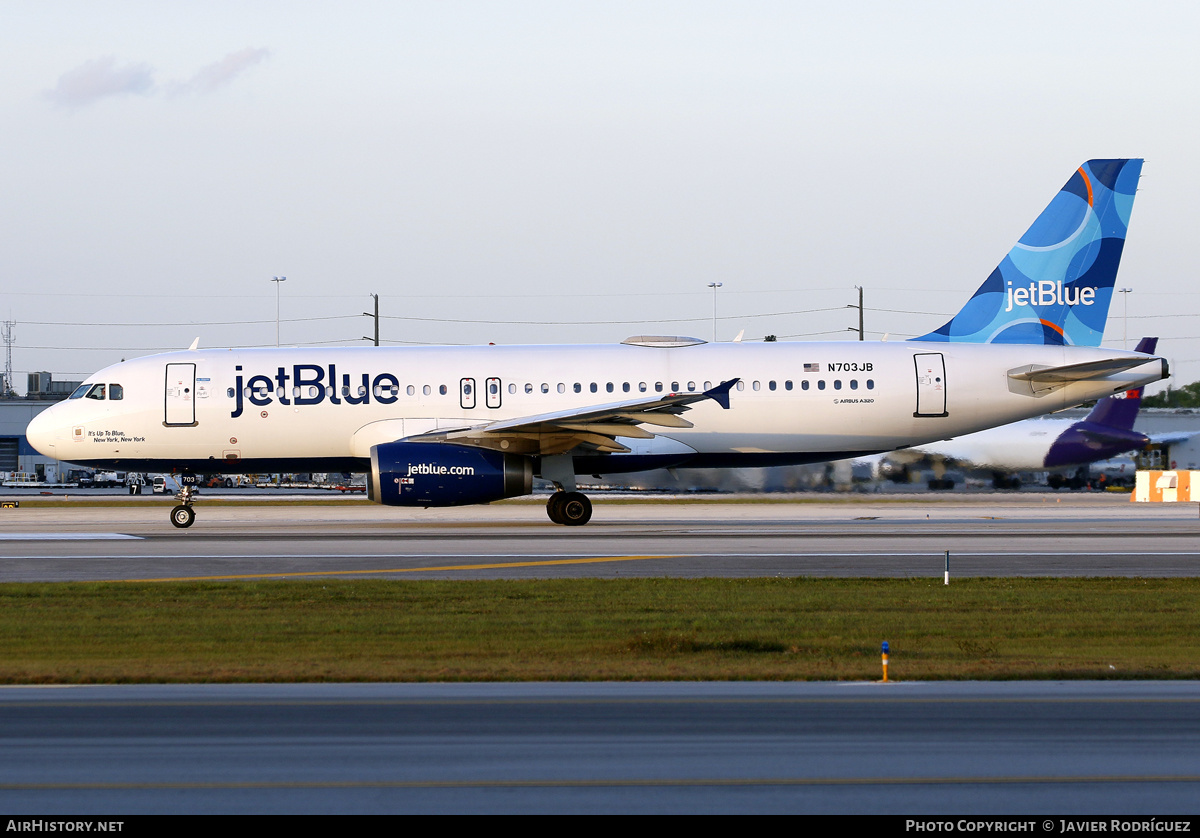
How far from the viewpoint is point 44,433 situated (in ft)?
96.8

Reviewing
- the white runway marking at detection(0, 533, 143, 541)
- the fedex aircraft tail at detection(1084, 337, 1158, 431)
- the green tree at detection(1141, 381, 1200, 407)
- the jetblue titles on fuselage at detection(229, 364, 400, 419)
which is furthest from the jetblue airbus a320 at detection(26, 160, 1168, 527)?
the green tree at detection(1141, 381, 1200, 407)

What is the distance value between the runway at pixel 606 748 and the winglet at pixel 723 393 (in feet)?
55.4

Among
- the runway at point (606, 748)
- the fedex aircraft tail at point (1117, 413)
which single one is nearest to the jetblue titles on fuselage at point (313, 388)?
the runway at point (606, 748)

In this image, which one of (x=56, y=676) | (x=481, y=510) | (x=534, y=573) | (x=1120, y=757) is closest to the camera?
(x=1120, y=757)

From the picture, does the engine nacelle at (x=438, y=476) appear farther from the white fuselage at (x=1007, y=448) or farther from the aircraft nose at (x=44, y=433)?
the white fuselage at (x=1007, y=448)

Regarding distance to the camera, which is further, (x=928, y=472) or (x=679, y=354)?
(x=928, y=472)

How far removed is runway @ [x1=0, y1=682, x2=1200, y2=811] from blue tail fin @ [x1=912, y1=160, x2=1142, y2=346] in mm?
22334

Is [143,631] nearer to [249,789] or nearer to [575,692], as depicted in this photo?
[575,692]

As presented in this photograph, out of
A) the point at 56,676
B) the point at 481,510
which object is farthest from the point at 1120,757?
the point at 481,510

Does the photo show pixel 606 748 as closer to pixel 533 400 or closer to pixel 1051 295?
pixel 533 400

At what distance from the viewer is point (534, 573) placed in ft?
60.3

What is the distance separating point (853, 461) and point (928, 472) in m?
3.80

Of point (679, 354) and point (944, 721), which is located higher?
point (679, 354)

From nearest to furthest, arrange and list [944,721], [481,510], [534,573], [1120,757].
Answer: [1120,757] → [944,721] → [534,573] → [481,510]
